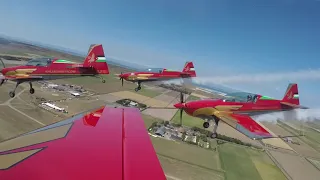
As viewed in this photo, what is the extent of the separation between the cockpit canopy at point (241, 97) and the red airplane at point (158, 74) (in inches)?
581

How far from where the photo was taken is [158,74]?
31.8 metres

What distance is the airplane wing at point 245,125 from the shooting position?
13312mm

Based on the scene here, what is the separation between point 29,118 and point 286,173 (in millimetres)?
40707

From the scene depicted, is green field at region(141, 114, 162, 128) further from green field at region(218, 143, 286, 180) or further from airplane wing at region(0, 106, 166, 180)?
airplane wing at region(0, 106, 166, 180)

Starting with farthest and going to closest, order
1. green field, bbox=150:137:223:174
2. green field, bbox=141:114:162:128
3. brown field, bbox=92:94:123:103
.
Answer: brown field, bbox=92:94:123:103
green field, bbox=141:114:162:128
green field, bbox=150:137:223:174

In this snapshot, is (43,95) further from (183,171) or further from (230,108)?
(230,108)

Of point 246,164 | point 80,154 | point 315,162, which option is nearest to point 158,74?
point 246,164

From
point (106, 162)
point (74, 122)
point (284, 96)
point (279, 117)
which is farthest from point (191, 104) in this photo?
point (106, 162)

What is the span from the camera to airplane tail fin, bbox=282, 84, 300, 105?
73.8ft

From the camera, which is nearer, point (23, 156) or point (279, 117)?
point (23, 156)

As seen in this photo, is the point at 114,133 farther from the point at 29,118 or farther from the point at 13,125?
the point at 29,118

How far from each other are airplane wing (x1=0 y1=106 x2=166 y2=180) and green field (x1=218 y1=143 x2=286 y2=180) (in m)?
27.5

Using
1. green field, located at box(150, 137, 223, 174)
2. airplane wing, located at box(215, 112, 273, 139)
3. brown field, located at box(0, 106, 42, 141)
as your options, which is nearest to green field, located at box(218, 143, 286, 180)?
green field, located at box(150, 137, 223, 174)

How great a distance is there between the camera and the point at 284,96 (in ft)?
74.7
